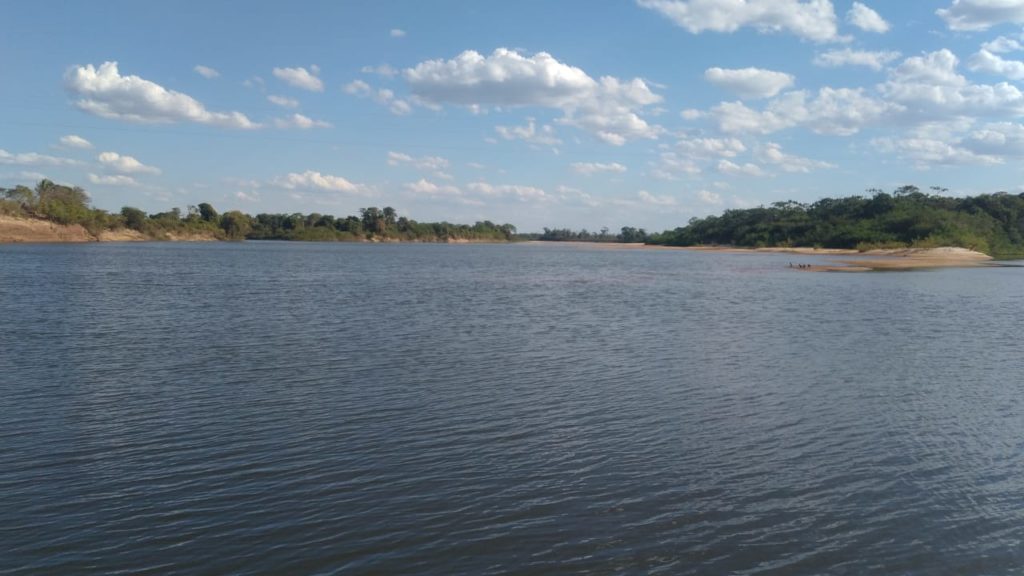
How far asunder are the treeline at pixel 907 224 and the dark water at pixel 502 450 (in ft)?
375

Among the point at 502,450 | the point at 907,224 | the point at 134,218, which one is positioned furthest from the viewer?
the point at 134,218

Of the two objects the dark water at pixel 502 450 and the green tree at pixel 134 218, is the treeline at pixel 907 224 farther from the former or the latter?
the green tree at pixel 134 218

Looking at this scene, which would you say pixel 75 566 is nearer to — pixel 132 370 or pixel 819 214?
pixel 132 370

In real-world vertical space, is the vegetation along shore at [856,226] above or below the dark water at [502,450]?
above

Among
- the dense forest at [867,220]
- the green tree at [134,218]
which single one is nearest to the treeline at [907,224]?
the dense forest at [867,220]

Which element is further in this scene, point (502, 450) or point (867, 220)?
point (867, 220)

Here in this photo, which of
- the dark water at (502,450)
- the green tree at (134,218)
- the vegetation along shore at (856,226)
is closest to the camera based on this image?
the dark water at (502,450)

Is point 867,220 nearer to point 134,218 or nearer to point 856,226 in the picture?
point 856,226

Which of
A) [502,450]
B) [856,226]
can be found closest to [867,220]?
[856,226]

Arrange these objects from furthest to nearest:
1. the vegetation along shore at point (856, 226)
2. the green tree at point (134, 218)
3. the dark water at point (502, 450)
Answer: the green tree at point (134, 218), the vegetation along shore at point (856, 226), the dark water at point (502, 450)

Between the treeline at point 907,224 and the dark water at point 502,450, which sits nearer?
the dark water at point 502,450

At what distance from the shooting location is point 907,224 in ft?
439

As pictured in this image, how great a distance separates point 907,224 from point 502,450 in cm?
14242

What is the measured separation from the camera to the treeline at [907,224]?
125375mm
